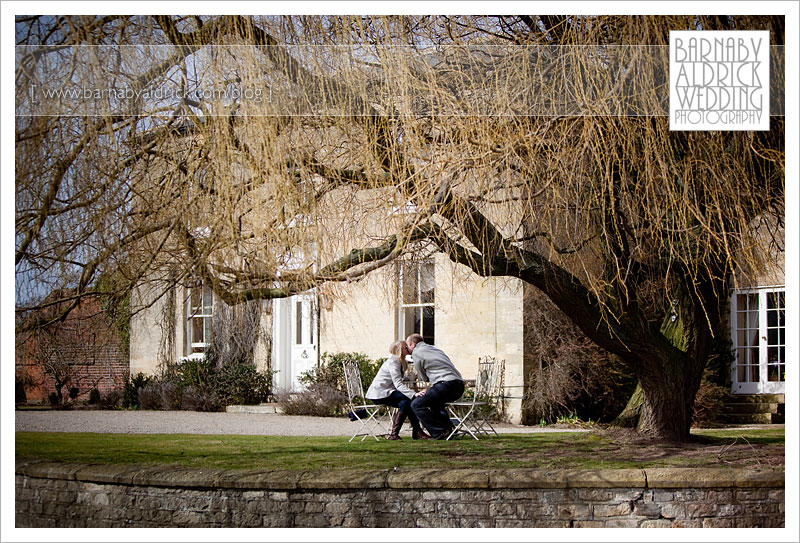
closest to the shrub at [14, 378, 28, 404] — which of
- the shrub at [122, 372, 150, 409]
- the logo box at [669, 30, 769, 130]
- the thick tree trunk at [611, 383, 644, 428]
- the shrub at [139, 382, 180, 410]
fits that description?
the shrub at [122, 372, 150, 409]

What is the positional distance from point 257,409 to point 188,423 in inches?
67.8

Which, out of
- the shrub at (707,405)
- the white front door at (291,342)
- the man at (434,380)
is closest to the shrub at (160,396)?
the white front door at (291,342)

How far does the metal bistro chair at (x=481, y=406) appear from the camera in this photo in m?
9.14

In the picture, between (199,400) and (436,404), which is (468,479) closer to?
(436,404)

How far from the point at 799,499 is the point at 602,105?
2.92 metres

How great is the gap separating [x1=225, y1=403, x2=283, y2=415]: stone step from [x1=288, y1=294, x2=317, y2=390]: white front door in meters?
0.56

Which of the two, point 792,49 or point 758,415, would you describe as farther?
point 758,415

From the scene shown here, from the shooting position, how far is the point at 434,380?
28.3ft

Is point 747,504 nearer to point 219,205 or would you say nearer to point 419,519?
point 419,519

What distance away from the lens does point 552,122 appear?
605cm

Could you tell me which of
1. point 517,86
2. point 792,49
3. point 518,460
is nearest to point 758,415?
point 518,460

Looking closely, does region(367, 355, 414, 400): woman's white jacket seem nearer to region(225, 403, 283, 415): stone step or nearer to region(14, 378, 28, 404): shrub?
region(225, 403, 283, 415): stone step

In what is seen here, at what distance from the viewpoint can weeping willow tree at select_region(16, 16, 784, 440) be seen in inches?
237

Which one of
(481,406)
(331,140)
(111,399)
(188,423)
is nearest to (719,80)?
(331,140)
